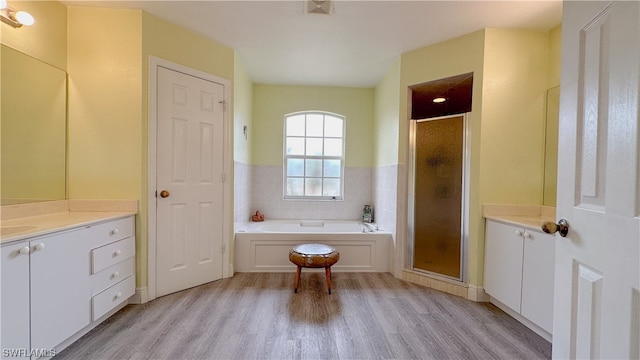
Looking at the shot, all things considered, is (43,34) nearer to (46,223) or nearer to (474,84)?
(46,223)

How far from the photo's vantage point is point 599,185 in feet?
2.46

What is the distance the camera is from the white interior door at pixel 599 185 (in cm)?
64

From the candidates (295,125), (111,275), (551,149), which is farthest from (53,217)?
(551,149)

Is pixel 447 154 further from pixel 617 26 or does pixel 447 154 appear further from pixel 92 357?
pixel 92 357

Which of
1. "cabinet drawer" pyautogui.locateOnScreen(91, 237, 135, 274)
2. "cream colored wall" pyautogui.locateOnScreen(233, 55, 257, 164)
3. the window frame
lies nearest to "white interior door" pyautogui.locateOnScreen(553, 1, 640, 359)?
"cabinet drawer" pyautogui.locateOnScreen(91, 237, 135, 274)

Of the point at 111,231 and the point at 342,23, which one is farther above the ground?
the point at 342,23

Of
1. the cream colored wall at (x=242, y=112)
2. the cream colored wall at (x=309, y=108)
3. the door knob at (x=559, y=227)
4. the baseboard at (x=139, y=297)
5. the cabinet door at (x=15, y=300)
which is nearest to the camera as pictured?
the door knob at (x=559, y=227)

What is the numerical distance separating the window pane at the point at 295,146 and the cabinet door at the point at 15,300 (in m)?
2.97

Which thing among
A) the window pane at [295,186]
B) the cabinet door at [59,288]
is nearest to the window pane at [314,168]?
the window pane at [295,186]

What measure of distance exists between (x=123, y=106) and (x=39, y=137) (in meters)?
0.58

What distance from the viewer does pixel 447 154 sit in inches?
101

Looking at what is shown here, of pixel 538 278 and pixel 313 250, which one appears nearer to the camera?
pixel 538 278

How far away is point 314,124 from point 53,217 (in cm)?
304

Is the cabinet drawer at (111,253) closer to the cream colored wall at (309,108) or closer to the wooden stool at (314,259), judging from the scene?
the wooden stool at (314,259)
